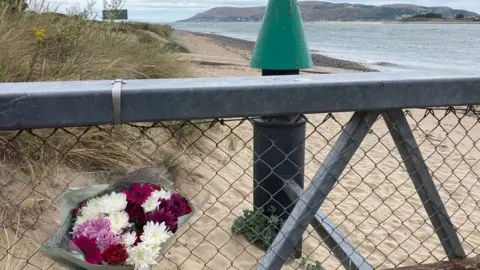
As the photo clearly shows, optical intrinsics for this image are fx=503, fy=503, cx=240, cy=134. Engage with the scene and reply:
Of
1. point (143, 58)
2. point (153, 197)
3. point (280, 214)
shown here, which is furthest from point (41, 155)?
point (143, 58)

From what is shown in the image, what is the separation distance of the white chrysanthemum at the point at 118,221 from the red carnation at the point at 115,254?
2.8 inches

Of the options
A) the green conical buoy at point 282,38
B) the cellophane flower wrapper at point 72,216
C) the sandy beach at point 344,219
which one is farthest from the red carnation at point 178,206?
the green conical buoy at point 282,38

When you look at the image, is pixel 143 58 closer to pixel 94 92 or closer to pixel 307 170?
pixel 307 170

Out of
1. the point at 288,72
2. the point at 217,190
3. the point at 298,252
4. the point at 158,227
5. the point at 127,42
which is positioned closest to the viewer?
the point at 158,227

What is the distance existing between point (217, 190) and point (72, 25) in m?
3.13

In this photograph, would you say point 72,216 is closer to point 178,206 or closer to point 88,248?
point 88,248

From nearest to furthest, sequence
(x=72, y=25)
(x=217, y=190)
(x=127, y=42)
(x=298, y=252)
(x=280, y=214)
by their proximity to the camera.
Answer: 1. (x=280, y=214)
2. (x=298, y=252)
3. (x=217, y=190)
4. (x=72, y=25)
5. (x=127, y=42)

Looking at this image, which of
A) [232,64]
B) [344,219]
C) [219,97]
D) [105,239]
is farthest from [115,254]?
[232,64]

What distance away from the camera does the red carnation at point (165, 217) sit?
1768mm

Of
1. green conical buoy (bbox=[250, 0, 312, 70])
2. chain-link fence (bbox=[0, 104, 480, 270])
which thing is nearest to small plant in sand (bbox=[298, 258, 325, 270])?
chain-link fence (bbox=[0, 104, 480, 270])

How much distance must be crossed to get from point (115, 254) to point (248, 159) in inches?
172

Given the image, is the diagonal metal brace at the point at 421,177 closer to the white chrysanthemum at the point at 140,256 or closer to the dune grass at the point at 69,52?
the white chrysanthemum at the point at 140,256

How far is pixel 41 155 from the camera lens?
370cm

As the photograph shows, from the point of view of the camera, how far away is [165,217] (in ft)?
5.83
